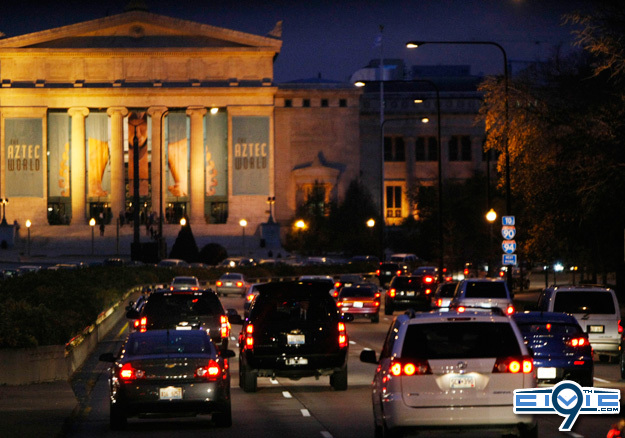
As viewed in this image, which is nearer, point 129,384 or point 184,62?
point 129,384

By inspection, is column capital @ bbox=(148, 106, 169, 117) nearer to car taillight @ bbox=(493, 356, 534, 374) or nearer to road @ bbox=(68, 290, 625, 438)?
road @ bbox=(68, 290, 625, 438)

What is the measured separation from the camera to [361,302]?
44844 mm

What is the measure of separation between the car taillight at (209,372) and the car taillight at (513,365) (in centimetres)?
471

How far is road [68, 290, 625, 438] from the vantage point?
52.5 feet

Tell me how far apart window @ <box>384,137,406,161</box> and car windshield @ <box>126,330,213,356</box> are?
4636 inches

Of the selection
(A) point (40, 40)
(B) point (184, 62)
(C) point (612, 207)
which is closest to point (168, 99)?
(B) point (184, 62)

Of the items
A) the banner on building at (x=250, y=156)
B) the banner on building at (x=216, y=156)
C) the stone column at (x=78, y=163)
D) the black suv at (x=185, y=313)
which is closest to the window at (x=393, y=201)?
the banner on building at (x=250, y=156)

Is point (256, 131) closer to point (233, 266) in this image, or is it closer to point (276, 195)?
point (276, 195)

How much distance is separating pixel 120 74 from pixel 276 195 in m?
19.8

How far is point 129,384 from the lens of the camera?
52.5 ft

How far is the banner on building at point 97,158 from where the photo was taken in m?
119

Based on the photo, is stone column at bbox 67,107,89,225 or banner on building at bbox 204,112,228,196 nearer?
stone column at bbox 67,107,89,225

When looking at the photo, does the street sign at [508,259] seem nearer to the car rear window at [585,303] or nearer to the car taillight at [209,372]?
the car rear window at [585,303]

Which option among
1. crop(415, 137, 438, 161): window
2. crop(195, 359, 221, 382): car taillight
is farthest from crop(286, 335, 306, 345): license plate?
crop(415, 137, 438, 161): window
